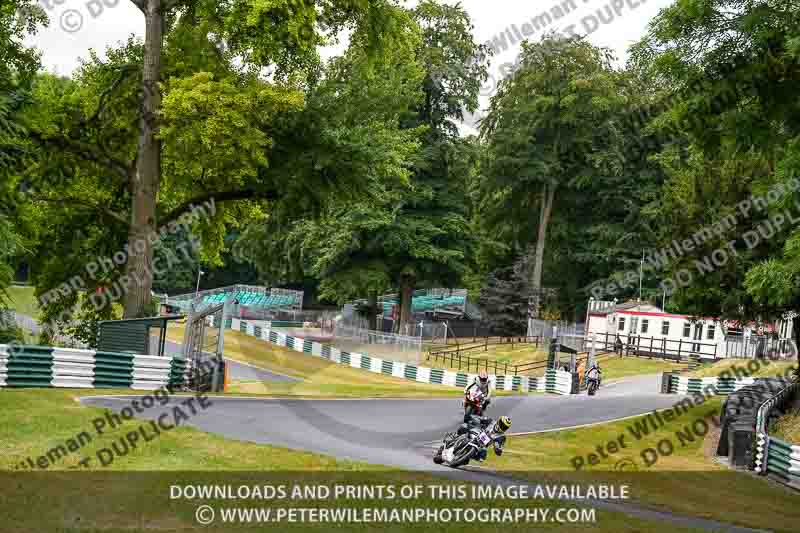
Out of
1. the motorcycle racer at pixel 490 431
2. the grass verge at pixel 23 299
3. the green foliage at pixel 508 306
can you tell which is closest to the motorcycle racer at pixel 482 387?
the motorcycle racer at pixel 490 431

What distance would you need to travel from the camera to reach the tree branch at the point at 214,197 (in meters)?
26.3

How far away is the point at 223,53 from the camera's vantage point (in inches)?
1046

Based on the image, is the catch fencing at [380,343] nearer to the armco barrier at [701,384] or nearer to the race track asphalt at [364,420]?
the armco barrier at [701,384]

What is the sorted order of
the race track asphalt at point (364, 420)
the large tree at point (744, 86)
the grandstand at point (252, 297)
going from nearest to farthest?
the race track asphalt at point (364, 420) < the large tree at point (744, 86) < the grandstand at point (252, 297)

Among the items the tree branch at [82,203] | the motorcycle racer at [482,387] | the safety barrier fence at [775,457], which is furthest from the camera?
the tree branch at [82,203]

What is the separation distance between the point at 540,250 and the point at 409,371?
19639 mm

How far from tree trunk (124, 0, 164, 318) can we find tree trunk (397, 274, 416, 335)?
105 ft

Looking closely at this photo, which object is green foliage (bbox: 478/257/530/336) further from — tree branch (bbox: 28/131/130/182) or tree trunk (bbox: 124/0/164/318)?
tree trunk (bbox: 124/0/164/318)

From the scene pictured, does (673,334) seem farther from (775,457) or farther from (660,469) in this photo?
(660,469)

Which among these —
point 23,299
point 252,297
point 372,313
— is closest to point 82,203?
point 372,313

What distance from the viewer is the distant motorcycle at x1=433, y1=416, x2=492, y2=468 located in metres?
14.9

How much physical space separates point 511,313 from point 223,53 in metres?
38.2

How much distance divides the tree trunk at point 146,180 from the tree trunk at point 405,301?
32.0 m

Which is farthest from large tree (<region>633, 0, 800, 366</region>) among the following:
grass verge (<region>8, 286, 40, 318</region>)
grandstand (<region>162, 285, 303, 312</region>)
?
grandstand (<region>162, 285, 303, 312</region>)
